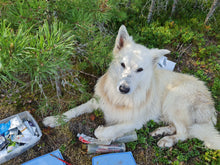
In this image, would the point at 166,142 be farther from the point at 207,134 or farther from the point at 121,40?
the point at 121,40

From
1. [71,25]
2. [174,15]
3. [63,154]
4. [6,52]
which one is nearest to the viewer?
[6,52]

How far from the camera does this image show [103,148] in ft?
7.50

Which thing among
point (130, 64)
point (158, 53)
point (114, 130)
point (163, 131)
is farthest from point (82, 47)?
point (163, 131)

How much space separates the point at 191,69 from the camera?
11.9ft

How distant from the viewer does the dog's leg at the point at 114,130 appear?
2.33 m

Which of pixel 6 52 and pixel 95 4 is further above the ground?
pixel 95 4

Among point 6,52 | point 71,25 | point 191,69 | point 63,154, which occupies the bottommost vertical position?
point 63,154

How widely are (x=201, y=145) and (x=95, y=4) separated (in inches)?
98.4

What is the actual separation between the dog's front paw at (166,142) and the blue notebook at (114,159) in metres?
0.54

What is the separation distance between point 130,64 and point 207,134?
163cm

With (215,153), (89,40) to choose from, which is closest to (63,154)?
(89,40)

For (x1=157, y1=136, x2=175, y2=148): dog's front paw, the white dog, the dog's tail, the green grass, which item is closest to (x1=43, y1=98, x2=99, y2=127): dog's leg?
the white dog

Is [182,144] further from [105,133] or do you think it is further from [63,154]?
[63,154]

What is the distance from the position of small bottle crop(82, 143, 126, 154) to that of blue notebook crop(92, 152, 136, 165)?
10cm
